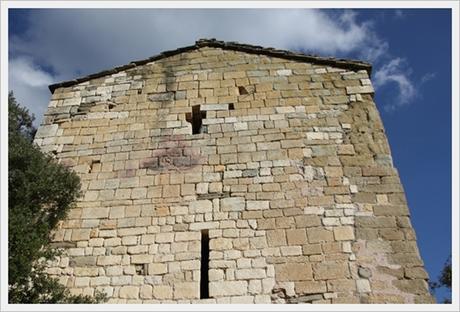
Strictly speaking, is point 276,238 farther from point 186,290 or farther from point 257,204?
point 186,290

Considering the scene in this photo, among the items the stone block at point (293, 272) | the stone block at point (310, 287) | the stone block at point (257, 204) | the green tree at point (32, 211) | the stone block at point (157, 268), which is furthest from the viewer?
the stone block at point (257, 204)

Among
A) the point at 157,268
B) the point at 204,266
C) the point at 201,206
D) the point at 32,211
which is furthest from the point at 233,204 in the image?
the point at 32,211

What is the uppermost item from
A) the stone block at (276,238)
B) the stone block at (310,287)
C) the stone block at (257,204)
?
the stone block at (257,204)

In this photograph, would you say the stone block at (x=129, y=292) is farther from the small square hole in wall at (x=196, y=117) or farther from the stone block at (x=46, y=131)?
the stone block at (x=46, y=131)

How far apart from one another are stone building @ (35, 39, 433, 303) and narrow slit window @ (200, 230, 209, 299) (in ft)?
0.05

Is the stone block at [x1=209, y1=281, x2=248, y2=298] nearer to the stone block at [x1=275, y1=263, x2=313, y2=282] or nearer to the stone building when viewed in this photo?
the stone building

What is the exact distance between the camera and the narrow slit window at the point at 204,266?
5.98 meters

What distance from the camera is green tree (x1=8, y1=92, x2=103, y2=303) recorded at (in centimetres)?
554

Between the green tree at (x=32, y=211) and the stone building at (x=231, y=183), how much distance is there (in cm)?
29

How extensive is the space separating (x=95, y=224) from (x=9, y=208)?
4.09ft

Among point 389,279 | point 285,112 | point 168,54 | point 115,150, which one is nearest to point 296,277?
point 389,279

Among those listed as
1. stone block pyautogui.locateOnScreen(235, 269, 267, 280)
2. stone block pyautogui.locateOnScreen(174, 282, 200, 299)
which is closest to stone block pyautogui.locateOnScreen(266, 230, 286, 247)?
stone block pyautogui.locateOnScreen(235, 269, 267, 280)

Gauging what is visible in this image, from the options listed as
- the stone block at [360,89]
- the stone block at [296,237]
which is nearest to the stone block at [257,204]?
the stone block at [296,237]

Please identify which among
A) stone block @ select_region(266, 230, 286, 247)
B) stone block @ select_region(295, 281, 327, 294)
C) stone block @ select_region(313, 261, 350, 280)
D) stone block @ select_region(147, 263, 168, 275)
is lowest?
stone block @ select_region(295, 281, 327, 294)
